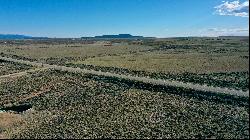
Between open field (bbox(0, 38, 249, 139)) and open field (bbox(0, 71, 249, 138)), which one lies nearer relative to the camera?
open field (bbox(0, 71, 249, 138))

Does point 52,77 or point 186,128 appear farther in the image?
point 52,77

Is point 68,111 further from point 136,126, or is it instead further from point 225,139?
point 225,139

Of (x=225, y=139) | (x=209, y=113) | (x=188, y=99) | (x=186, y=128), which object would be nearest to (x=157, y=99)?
(x=188, y=99)

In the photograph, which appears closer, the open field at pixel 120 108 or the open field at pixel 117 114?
the open field at pixel 117 114

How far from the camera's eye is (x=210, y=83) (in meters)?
51.1

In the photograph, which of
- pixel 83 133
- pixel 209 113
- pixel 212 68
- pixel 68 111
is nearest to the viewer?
pixel 83 133

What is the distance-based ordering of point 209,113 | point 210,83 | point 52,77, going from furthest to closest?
point 52,77 → point 210,83 → point 209,113

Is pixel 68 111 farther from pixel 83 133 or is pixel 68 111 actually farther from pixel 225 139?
pixel 225 139

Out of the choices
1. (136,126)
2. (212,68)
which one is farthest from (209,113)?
(212,68)

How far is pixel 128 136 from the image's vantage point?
100 feet

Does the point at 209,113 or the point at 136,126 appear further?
the point at 209,113

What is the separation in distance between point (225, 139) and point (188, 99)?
1379cm

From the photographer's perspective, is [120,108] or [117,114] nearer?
[117,114]

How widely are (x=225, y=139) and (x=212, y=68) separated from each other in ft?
133
